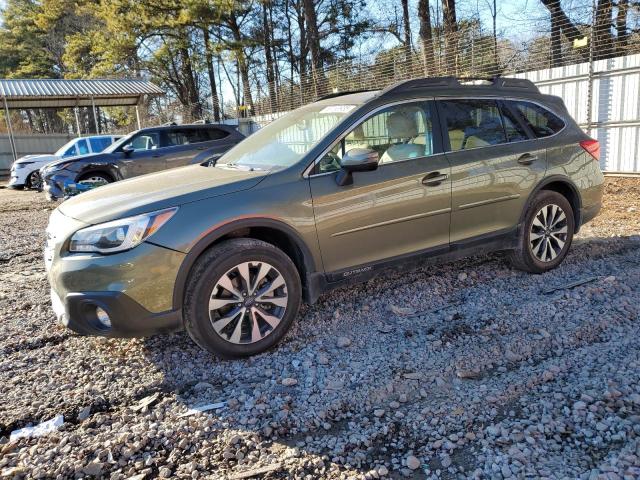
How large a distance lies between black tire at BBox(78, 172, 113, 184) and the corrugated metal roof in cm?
1317

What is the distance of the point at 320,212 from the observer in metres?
3.69

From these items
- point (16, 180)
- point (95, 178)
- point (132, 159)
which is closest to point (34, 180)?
point (16, 180)

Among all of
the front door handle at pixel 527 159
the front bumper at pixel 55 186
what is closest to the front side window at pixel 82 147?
the front bumper at pixel 55 186

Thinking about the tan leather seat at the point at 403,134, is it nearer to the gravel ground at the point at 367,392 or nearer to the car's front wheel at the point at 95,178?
the gravel ground at the point at 367,392

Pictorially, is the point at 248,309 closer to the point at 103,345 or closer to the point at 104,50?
the point at 103,345

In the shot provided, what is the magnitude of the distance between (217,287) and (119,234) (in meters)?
0.69

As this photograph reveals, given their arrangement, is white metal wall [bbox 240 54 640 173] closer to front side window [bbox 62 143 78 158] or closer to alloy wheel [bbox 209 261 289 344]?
alloy wheel [bbox 209 261 289 344]

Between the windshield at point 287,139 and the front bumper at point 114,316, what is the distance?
1391 mm

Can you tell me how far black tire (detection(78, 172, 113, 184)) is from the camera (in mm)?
10711

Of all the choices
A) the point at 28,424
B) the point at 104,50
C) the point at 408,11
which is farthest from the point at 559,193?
the point at 104,50

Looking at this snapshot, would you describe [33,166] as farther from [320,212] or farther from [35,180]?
[320,212]

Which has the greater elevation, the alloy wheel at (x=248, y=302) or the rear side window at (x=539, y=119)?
the rear side window at (x=539, y=119)

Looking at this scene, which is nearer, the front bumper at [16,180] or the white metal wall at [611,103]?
the white metal wall at [611,103]

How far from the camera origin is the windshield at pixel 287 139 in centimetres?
394
